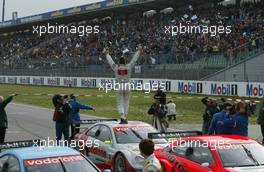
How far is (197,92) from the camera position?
33438mm

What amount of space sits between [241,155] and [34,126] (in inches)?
497

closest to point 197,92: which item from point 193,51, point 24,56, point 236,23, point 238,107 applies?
point 193,51

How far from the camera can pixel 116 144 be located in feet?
35.8

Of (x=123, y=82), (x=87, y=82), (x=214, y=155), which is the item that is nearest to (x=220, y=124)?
(x=214, y=155)

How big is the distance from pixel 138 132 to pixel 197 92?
22.4 meters

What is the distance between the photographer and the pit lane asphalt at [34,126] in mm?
16923

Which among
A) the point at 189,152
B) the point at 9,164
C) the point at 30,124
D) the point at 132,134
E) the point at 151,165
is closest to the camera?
the point at 151,165

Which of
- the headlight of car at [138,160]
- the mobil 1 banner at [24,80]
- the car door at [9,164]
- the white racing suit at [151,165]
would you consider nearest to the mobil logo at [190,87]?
the headlight of car at [138,160]

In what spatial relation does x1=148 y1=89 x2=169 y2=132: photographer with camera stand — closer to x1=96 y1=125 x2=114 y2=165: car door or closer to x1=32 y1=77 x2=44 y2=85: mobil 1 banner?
x1=96 y1=125 x2=114 y2=165: car door

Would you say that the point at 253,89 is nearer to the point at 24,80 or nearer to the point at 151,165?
the point at 151,165

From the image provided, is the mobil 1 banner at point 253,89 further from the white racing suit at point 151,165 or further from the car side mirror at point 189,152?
the white racing suit at point 151,165

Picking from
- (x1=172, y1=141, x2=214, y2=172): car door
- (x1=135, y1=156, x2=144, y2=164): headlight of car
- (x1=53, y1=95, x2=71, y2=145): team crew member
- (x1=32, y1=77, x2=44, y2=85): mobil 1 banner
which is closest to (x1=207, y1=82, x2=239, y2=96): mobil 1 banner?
(x1=53, y1=95, x2=71, y2=145): team crew member

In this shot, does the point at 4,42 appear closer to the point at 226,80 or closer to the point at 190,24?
the point at 190,24

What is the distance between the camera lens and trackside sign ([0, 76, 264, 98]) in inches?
1152
